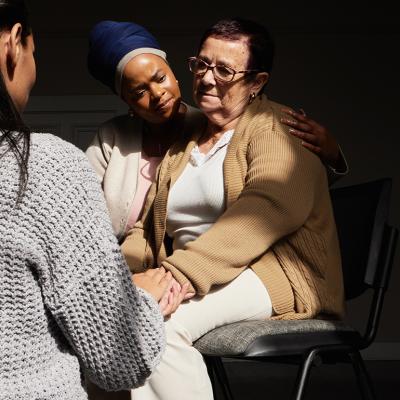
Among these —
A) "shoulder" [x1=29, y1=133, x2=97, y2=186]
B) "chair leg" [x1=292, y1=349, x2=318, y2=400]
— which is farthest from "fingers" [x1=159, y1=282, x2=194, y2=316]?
"shoulder" [x1=29, y1=133, x2=97, y2=186]

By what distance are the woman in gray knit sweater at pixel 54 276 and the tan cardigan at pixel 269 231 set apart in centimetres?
67

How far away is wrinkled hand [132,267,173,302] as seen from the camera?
5.99ft

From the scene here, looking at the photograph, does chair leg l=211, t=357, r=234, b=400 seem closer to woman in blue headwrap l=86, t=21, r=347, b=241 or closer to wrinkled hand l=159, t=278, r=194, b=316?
woman in blue headwrap l=86, t=21, r=347, b=241

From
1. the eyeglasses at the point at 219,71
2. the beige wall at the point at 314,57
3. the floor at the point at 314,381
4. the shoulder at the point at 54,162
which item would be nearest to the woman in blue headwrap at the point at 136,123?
the eyeglasses at the point at 219,71

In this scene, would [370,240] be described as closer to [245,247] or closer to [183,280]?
[245,247]

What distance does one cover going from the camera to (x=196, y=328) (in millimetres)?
1955

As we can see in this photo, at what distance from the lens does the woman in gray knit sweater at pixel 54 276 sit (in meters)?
1.18

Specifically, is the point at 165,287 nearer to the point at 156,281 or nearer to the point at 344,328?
the point at 156,281

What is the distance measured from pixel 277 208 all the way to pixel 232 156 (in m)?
0.22

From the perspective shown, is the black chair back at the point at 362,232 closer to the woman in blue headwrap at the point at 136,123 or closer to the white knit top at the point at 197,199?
the woman in blue headwrap at the point at 136,123

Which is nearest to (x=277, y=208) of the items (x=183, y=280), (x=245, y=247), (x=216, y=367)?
(x=245, y=247)

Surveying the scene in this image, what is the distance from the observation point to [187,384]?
1.84 m

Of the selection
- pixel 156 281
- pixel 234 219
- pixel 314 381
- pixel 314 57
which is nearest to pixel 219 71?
pixel 234 219

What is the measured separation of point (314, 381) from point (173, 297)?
269 centimetres
